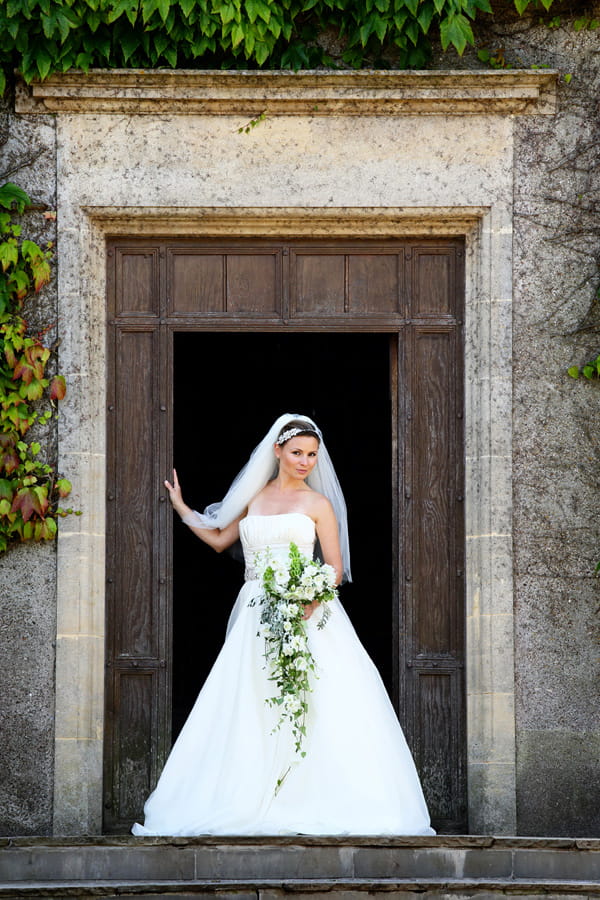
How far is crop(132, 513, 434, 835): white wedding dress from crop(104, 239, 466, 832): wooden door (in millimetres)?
479

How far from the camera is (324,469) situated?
7004mm

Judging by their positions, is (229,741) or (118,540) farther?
(118,540)

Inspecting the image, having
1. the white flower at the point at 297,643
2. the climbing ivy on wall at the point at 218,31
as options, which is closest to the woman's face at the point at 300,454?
the white flower at the point at 297,643

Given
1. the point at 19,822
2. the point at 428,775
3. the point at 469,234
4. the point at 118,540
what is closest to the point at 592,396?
the point at 469,234

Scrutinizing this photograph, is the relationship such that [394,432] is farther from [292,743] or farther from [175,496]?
[292,743]

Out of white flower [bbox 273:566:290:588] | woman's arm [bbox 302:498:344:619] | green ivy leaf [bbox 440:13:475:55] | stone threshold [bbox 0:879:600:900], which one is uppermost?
green ivy leaf [bbox 440:13:475:55]

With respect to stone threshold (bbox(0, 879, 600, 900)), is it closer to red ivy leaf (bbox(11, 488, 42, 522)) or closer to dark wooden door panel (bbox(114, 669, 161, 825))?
dark wooden door panel (bbox(114, 669, 161, 825))

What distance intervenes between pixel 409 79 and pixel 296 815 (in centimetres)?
362

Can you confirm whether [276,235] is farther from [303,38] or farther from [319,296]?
[303,38]

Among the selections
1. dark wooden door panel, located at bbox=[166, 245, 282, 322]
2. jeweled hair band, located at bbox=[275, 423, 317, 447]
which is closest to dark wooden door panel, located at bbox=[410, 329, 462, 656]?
jeweled hair band, located at bbox=[275, 423, 317, 447]

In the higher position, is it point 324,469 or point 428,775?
point 324,469

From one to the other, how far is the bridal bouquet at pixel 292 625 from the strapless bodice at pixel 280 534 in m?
0.22

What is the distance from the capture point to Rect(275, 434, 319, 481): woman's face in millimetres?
6816

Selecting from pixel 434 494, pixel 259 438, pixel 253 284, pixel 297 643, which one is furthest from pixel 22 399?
pixel 259 438
